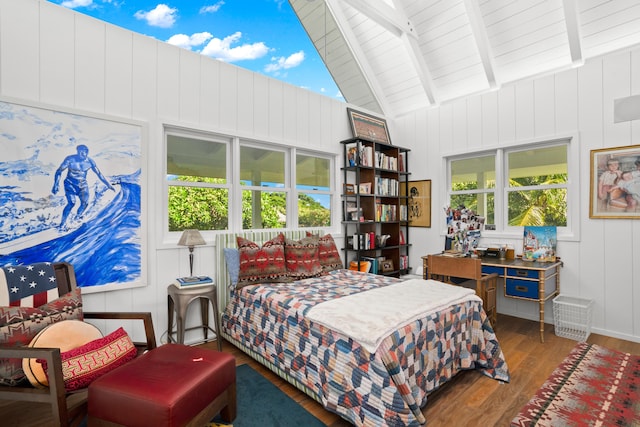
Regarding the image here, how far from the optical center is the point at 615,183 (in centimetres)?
319

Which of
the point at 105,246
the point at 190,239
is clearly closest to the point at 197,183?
the point at 190,239

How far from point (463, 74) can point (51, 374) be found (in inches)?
196

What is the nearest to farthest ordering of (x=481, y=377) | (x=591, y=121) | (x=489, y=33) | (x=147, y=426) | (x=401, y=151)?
(x=147, y=426) < (x=481, y=377) < (x=591, y=121) < (x=489, y=33) < (x=401, y=151)

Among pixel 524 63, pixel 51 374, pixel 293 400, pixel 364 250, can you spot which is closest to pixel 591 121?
pixel 524 63

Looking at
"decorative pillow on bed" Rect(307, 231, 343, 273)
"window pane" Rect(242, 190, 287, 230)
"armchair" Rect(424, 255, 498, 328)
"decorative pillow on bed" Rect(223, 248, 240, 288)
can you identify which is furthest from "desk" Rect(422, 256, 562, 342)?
"decorative pillow on bed" Rect(223, 248, 240, 288)

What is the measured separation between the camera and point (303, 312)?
2.13 metres

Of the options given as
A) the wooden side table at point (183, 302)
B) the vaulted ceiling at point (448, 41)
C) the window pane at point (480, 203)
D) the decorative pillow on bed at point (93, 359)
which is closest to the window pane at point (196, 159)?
the wooden side table at point (183, 302)

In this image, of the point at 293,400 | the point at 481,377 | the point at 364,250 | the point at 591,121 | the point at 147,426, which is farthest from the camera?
the point at 364,250

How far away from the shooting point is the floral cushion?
5.23 ft

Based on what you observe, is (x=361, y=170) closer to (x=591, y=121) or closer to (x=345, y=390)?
(x=591, y=121)

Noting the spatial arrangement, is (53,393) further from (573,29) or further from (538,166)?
(573,29)

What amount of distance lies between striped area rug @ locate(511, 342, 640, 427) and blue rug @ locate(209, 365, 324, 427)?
1210 millimetres

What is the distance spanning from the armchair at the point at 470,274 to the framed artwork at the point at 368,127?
1.86m

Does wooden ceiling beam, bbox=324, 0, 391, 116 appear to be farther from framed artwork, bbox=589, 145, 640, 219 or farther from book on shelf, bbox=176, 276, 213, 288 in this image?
book on shelf, bbox=176, 276, 213, 288
